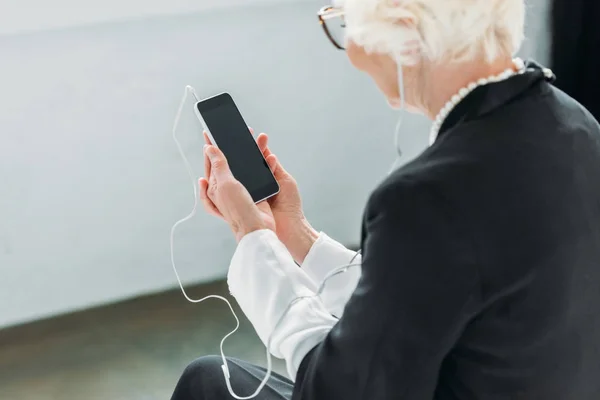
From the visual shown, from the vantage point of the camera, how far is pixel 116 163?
155 cm

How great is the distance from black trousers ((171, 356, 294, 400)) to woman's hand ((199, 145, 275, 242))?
198 mm

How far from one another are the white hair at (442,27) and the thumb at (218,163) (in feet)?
0.99

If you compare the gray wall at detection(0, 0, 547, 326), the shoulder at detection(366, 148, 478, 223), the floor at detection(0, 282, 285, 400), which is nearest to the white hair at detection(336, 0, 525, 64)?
the shoulder at detection(366, 148, 478, 223)

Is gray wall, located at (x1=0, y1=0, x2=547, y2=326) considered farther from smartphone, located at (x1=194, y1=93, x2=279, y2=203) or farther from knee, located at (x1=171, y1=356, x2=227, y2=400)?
knee, located at (x1=171, y1=356, x2=227, y2=400)

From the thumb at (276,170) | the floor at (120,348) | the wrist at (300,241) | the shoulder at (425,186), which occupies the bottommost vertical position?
the floor at (120,348)

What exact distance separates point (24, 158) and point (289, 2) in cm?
64

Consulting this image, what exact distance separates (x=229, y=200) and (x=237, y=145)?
0.16 m

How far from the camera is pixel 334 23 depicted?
2.74 feet

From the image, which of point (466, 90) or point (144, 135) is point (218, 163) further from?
point (144, 135)

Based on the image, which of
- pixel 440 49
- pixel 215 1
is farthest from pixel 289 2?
pixel 440 49

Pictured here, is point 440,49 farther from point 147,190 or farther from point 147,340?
point 147,340

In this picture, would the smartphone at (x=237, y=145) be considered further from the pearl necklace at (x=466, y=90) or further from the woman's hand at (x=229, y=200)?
the pearl necklace at (x=466, y=90)

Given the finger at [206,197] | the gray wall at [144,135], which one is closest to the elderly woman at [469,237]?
the finger at [206,197]

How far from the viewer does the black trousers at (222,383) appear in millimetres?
954
